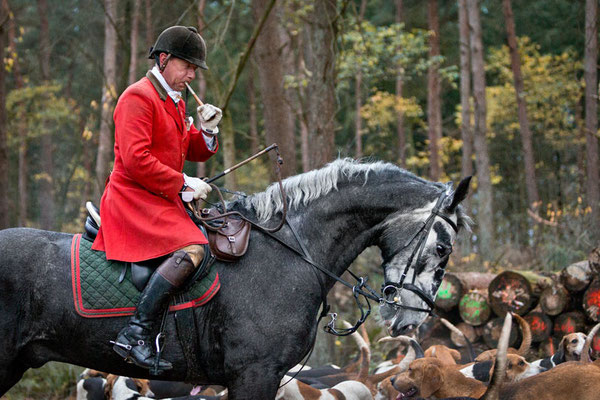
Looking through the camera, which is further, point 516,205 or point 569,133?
point 516,205

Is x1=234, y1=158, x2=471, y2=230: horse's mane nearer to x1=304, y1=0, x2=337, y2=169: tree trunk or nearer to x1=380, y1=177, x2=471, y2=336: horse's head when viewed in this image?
x1=380, y1=177, x2=471, y2=336: horse's head

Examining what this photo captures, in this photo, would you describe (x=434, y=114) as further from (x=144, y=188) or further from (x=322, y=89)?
(x=144, y=188)

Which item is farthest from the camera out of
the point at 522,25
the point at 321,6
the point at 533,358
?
the point at 522,25

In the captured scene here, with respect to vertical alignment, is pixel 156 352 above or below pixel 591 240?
above

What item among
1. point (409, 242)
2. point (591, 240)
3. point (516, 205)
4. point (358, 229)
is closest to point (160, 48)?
Result: point (358, 229)

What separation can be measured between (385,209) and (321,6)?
6119 mm

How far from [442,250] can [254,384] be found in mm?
1337

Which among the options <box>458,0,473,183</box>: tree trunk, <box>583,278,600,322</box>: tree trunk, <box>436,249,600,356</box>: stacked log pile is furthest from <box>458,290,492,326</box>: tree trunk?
<box>458,0,473,183</box>: tree trunk

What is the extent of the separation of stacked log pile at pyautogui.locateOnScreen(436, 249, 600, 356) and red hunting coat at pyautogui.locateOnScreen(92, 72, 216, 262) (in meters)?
4.74

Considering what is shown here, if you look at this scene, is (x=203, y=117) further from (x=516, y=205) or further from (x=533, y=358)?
(x=516, y=205)

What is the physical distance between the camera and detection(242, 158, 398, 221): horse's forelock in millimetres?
4316

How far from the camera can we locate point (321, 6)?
9727 mm

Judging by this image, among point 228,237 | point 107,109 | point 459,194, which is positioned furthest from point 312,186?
point 107,109

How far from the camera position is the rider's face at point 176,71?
423 cm
